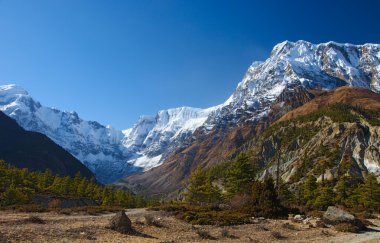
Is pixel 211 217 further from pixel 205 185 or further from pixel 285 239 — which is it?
pixel 205 185

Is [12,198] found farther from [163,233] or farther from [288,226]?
[288,226]

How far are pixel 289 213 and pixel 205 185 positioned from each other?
41097 mm

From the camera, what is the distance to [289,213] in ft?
Answer: 161

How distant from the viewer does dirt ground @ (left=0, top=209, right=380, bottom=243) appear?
24.2m

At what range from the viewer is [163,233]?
2956 centimetres

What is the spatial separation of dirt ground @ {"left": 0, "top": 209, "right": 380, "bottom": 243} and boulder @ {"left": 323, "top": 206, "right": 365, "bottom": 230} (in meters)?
2.10

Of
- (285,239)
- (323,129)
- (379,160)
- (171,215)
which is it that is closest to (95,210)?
(171,215)

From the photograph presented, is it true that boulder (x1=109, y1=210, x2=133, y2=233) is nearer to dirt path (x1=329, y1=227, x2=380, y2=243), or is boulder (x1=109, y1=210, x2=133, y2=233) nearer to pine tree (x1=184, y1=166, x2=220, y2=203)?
dirt path (x1=329, y1=227, x2=380, y2=243)

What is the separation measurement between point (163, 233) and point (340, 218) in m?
19.5

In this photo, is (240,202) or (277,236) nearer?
(277,236)

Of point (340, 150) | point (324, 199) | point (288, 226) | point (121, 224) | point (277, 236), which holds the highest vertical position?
point (340, 150)

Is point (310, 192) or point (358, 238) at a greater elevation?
point (310, 192)

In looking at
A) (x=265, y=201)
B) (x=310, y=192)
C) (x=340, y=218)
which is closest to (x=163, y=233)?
(x=340, y=218)

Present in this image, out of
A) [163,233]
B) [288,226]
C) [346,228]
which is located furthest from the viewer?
[288,226]
